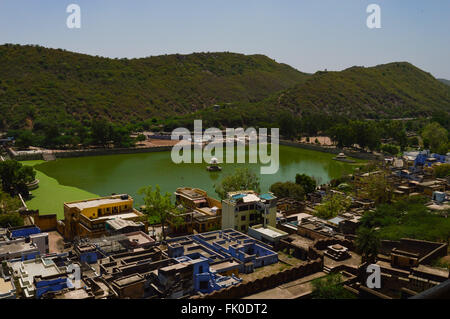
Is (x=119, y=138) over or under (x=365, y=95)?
under

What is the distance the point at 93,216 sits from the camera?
43.1 feet

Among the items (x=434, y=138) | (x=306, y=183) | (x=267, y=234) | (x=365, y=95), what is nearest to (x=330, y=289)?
(x=267, y=234)

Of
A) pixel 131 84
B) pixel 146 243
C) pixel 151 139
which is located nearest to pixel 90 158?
pixel 151 139

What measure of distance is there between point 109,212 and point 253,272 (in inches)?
234

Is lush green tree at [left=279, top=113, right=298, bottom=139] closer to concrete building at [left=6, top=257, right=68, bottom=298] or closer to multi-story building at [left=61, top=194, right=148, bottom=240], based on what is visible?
multi-story building at [left=61, top=194, right=148, bottom=240]

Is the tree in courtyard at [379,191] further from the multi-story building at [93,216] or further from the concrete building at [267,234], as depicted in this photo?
the multi-story building at [93,216]

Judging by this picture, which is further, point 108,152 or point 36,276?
point 108,152

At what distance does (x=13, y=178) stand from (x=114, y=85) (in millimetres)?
37955

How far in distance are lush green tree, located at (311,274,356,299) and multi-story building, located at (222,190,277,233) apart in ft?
11.9

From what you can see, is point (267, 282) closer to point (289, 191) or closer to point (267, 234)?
point (267, 234)

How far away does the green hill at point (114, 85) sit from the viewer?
43531 mm

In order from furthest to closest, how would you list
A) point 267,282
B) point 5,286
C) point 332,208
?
point 332,208 < point 267,282 < point 5,286

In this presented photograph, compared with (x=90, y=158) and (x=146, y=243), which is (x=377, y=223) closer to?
(x=146, y=243)

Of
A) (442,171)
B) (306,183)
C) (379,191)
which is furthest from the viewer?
Result: (442,171)
